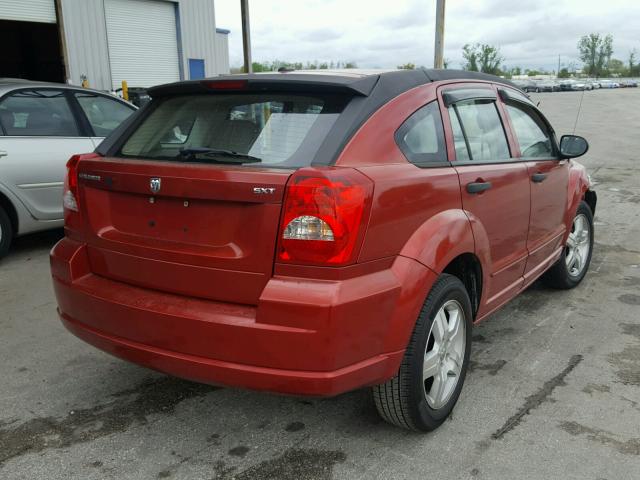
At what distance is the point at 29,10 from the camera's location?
1429 centimetres

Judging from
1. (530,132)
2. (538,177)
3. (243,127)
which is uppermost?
(243,127)

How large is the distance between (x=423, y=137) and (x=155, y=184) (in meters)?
1.24

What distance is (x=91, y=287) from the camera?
279 centimetres

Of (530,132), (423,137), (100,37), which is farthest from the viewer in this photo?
(100,37)

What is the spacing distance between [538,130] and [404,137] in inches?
72.9

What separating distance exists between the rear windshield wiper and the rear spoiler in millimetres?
338

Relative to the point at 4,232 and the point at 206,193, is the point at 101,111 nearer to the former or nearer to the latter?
the point at 4,232

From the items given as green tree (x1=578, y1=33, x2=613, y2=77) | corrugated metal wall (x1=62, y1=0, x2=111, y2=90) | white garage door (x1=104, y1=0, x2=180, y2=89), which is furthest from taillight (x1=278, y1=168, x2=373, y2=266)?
green tree (x1=578, y1=33, x2=613, y2=77)

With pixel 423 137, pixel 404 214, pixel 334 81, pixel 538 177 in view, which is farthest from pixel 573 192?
pixel 334 81

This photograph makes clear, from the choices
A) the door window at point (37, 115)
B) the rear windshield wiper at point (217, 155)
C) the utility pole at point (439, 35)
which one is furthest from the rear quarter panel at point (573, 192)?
the utility pole at point (439, 35)

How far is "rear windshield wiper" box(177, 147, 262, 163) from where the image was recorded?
8.35 feet

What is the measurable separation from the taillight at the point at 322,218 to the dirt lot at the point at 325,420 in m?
0.96

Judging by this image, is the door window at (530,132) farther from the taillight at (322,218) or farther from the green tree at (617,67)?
the green tree at (617,67)

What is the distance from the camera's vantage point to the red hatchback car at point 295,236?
90.2 inches
